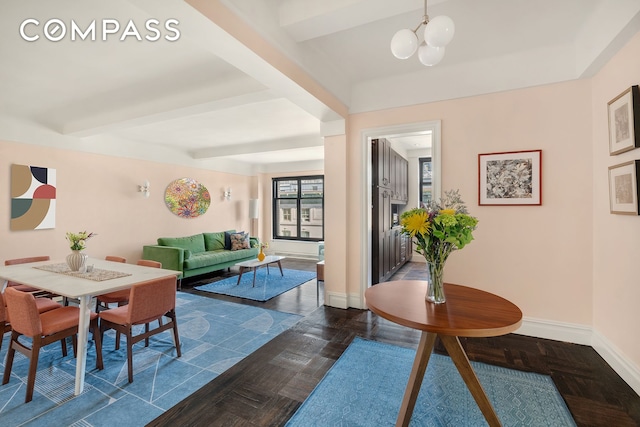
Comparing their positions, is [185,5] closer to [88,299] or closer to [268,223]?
[88,299]

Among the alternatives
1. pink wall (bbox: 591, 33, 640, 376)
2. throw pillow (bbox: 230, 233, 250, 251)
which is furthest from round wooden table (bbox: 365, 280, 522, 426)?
throw pillow (bbox: 230, 233, 250, 251)

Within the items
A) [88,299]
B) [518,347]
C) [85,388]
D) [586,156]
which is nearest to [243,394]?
[85,388]

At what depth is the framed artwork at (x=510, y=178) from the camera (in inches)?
109

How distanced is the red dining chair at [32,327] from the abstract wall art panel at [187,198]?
400cm

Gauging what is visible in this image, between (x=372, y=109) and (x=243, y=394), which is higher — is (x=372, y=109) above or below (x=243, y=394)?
above

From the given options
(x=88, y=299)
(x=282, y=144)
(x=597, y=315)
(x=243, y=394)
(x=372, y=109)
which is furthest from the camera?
(x=282, y=144)

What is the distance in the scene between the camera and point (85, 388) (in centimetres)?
205

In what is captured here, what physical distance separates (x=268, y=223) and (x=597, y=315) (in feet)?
23.7

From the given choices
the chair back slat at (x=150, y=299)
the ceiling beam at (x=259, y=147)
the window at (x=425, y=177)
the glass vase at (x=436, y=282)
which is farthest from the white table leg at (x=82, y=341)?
the window at (x=425, y=177)

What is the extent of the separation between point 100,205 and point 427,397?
548 centimetres

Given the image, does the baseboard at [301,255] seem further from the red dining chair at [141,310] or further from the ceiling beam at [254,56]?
the red dining chair at [141,310]

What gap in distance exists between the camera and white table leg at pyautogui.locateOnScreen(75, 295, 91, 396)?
2.00m

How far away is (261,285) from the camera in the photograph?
4906mm

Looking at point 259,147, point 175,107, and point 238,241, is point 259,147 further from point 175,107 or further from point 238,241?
point 175,107
